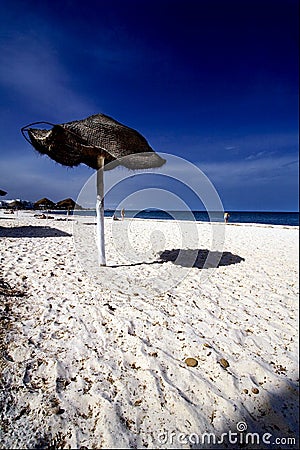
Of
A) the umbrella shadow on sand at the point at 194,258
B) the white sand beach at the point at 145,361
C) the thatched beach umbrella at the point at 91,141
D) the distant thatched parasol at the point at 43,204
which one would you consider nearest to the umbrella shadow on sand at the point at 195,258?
the umbrella shadow on sand at the point at 194,258

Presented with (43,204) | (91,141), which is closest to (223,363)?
(91,141)

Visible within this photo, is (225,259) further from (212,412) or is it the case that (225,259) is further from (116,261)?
(212,412)

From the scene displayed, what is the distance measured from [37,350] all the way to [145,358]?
0.87 meters

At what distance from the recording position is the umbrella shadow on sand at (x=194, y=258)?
4.37m

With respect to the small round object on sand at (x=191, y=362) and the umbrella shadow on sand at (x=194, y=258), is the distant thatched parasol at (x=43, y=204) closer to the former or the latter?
the umbrella shadow on sand at (x=194, y=258)

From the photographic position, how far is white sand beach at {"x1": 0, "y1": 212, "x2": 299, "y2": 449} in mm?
1184

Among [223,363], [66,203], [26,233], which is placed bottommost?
[223,363]

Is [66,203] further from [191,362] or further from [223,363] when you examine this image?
[223,363]

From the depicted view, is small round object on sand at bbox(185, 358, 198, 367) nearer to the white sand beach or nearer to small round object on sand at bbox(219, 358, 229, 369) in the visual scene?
the white sand beach

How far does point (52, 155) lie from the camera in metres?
3.37

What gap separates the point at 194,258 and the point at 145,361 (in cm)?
341

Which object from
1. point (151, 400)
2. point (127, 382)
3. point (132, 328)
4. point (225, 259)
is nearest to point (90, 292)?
point (132, 328)

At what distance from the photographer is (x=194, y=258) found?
494 centimetres

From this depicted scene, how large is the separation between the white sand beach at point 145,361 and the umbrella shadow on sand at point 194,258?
3.70ft
